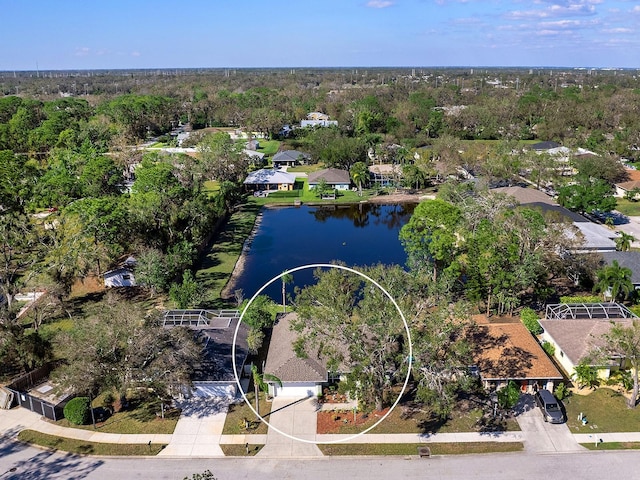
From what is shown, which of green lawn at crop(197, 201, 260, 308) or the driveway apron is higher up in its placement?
green lawn at crop(197, 201, 260, 308)

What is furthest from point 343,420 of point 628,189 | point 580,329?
Result: point 628,189

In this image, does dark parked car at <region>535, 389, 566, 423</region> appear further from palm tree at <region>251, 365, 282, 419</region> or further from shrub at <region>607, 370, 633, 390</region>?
palm tree at <region>251, 365, 282, 419</region>

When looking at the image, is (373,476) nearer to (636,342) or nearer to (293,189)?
(636,342)

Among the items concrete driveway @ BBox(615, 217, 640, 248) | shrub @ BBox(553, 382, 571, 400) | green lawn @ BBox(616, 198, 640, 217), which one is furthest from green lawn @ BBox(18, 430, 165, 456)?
green lawn @ BBox(616, 198, 640, 217)

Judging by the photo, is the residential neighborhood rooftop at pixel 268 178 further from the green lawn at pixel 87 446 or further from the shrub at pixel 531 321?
the green lawn at pixel 87 446

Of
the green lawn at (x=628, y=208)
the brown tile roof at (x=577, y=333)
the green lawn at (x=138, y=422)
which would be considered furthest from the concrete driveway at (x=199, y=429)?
the green lawn at (x=628, y=208)

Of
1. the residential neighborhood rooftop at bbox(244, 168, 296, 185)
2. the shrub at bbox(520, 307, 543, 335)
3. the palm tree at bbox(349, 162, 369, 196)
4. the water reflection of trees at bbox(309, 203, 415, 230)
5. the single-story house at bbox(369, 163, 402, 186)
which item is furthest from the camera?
the single-story house at bbox(369, 163, 402, 186)

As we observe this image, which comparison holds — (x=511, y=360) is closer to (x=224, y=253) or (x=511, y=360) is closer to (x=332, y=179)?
(x=224, y=253)

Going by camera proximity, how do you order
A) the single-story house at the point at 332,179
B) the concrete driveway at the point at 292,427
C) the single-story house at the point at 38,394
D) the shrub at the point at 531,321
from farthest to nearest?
the single-story house at the point at 332,179
the shrub at the point at 531,321
the single-story house at the point at 38,394
the concrete driveway at the point at 292,427
